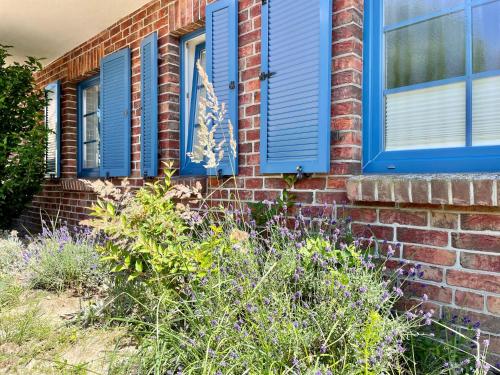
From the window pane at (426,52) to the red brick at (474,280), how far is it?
1.00m

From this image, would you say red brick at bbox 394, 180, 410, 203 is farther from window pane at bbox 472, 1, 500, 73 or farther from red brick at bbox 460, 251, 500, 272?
window pane at bbox 472, 1, 500, 73

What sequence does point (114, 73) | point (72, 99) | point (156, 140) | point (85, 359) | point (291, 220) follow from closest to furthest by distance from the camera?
point (85, 359) → point (291, 220) → point (156, 140) → point (114, 73) → point (72, 99)

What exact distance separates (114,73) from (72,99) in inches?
56.0

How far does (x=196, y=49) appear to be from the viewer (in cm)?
390

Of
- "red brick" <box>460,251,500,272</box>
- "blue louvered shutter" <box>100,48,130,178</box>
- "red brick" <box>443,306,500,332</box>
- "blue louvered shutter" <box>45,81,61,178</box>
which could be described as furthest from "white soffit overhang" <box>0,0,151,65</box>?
"red brick" <box>443,306,500,332</box>

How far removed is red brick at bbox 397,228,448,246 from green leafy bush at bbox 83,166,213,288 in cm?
100

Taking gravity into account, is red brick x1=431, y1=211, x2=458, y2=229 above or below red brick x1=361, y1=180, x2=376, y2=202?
below

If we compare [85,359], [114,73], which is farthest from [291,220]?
[114,73]

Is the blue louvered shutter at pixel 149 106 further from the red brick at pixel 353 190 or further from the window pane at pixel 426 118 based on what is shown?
the window pane at pixel 426 118

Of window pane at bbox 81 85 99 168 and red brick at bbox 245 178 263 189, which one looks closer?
red brick at bbox 245 178 263 189

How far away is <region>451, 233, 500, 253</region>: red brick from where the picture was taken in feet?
6.14

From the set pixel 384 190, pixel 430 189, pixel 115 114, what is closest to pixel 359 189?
pixel 384 190

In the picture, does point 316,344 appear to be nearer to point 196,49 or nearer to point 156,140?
point 156,140

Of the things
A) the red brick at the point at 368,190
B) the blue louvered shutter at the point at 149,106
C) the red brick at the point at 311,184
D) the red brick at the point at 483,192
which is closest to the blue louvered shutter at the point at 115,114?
the blue louvered shutter at the point at 149,106
